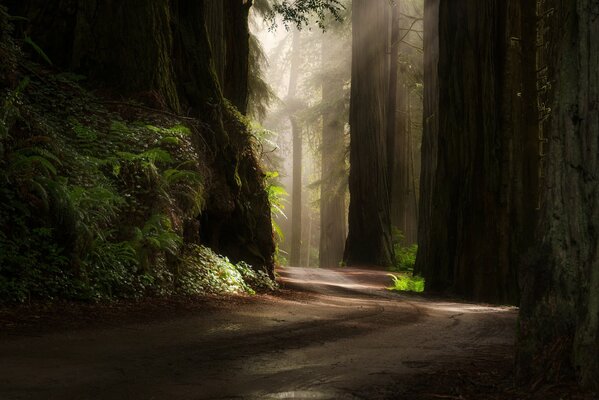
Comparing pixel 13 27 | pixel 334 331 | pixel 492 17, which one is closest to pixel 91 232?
pixel 334 331

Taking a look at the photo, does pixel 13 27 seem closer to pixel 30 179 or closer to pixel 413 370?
pixel 30 179

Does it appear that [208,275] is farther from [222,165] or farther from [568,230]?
[568,230]

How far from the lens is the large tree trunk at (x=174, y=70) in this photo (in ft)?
29.1

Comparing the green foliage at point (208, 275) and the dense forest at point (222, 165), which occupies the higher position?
the dense forest at point (222, 165)

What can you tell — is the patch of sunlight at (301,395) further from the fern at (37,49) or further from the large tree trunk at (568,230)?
the fern at (37,49)

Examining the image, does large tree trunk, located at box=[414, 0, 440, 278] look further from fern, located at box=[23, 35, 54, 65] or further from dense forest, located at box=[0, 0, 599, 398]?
fern, located at box=[23, 35, 54, 65]

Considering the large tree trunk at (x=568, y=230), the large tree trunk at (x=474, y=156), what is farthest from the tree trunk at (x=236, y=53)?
the large tree trunk at (x=568, y=230)

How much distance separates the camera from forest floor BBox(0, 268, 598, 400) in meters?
3.17

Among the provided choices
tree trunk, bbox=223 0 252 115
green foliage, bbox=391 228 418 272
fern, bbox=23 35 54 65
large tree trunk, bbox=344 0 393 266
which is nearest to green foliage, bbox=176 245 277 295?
fern, bbox=23 35 54 65

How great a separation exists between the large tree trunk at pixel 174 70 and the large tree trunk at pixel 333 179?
1906 centimetres

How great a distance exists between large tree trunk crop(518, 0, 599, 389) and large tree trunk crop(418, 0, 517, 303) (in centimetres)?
695

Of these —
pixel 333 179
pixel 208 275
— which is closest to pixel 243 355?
pixel 208 275

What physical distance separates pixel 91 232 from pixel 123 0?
454 centimetres

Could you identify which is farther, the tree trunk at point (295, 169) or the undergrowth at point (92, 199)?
the tree trunk at point (295, 169)
